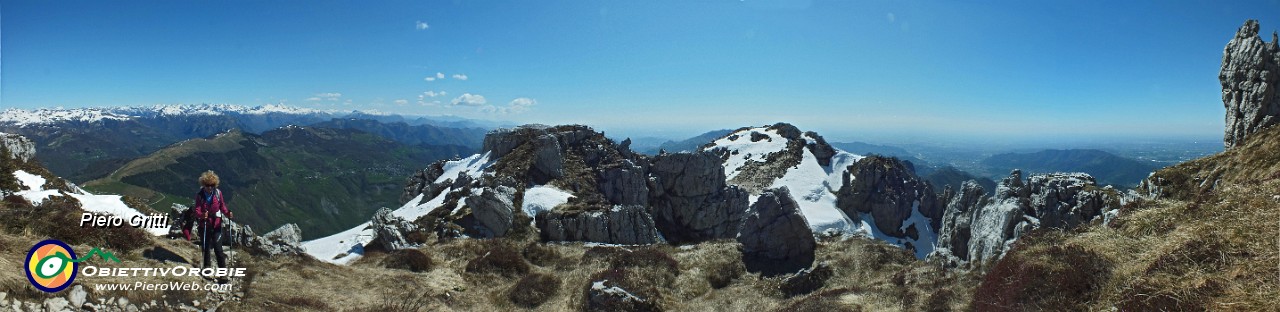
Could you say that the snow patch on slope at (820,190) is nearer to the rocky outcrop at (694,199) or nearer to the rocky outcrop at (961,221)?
the rocky outcrop at (694,199)

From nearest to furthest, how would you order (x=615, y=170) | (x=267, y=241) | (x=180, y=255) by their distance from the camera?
(x=180, y=255) → (x=267, y=241) → (x=615, y=170)

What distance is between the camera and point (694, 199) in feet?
214

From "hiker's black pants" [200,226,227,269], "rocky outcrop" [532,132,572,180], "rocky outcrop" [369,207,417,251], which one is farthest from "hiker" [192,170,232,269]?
"rocky outcrop" [532,132,572,180]

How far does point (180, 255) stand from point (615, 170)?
4610 cm

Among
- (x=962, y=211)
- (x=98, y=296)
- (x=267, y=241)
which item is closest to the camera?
(x=98, y=296)

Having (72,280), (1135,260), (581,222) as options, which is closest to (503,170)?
(581,222)

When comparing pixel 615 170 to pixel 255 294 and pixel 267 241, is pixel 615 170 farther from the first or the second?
pixel 255 294

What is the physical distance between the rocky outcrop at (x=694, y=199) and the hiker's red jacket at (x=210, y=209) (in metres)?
50.6

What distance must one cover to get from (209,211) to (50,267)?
296 cm

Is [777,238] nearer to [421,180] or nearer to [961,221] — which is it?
[961,221]

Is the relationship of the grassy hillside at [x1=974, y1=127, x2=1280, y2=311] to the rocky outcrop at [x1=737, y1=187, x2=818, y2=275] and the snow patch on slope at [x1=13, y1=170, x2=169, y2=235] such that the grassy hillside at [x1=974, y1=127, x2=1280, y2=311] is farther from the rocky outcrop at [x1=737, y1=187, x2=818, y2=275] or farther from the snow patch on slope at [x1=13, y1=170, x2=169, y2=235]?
the snow patch on slope at [x1=13, y1=170, x2=169, y2=235]

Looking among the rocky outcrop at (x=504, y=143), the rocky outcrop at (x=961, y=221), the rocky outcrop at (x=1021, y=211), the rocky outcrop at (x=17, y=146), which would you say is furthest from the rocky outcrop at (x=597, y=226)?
the rocky outcrop at (x=17, y=146)

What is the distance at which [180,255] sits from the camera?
1544 cm

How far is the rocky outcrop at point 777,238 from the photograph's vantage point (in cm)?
3438
